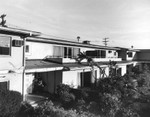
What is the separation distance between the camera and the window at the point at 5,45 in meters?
9.66

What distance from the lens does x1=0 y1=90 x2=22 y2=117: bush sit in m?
7.61

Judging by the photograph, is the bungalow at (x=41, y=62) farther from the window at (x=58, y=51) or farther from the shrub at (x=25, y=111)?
the shrub at (x=25, y=111)

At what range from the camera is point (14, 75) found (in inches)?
396

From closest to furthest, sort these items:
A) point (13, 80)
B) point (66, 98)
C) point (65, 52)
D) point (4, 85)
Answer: point (4, 85)
point (13, 80)
point (66, 98)
point (65, 52)

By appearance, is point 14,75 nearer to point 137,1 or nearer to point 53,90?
point 53,90

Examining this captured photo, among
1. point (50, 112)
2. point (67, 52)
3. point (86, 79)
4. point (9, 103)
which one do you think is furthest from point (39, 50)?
point (50, 112)

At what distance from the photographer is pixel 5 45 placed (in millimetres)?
9844

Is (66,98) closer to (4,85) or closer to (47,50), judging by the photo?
(4,85)

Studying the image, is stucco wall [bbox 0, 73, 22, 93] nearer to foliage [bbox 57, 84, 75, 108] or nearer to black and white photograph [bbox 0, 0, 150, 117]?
black and white photograph [bbox 0, 0, 150, 117]

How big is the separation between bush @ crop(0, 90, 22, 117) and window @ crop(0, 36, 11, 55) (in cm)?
311

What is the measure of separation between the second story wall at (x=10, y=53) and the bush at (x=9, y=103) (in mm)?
2277

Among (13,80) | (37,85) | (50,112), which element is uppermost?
(13,80)

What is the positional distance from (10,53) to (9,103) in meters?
3.88

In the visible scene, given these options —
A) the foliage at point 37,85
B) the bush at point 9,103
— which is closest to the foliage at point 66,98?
Answer: the foliage at point 37,85
